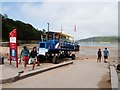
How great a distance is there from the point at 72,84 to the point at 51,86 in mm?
1124

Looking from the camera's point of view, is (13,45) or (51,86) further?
(13,45)

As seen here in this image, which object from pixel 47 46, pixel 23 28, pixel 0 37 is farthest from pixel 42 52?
pixel 23 28

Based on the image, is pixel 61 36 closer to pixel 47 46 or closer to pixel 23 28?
pixel 47 46

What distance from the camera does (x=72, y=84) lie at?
12141 millimetres

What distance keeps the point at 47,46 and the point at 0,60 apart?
5795mm

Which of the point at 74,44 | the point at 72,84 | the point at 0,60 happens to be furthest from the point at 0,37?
the point at 72,84

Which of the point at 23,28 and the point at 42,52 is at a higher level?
the point at 23,28

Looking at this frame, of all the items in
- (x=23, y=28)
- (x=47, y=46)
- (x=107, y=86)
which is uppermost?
(x=23, y=28)

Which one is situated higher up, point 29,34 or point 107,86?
point 29,34

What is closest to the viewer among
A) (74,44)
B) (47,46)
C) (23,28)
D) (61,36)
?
(47,46)

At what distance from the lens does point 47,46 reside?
24453mm

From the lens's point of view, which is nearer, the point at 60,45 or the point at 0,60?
the point at 0,60

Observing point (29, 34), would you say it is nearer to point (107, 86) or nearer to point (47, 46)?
point (47, 46)

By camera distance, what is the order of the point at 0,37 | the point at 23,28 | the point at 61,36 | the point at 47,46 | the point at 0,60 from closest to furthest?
the point at 0,60 < the point at 47,46 < the point at 61,36 < the point at 0,37 < the point at 23,28
